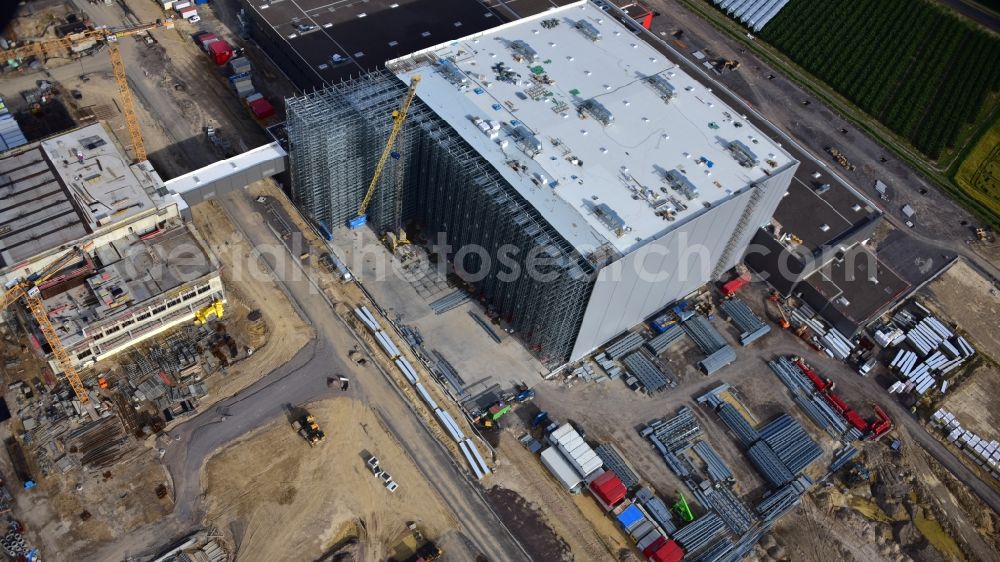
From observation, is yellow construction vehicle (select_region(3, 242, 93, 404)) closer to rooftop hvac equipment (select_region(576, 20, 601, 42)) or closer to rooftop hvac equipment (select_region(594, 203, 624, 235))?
rooftop hvac equipment (select_region(594, 203, 624, 235))

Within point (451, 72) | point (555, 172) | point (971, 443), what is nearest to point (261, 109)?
point (451, 72)

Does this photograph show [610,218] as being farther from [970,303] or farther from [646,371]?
[970,303]

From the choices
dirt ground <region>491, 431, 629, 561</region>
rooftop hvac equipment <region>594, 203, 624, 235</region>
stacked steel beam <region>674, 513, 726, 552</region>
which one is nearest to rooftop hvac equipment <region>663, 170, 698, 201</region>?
rooftop hvac equipment <region>594, 203, 624, 235</region>

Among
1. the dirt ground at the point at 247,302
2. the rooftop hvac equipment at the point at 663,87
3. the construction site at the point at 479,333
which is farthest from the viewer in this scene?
the rooftop hvac equipment at the point at 663,87

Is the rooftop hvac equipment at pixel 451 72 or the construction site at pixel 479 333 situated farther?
the rooftop hvac equipment at pixel 451 72

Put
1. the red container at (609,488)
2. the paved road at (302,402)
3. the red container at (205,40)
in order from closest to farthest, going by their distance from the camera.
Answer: the paved road at (302,402) → the red container at (609,488) → the red container at (205,40)

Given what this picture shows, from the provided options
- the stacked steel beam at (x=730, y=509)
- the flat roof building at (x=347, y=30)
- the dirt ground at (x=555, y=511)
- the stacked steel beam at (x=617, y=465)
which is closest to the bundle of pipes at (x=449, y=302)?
the dirt ground at (x=555, y=511)

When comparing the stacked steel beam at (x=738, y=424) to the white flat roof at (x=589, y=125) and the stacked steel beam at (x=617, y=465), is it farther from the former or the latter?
the white flat roof at (x=589, y=125)

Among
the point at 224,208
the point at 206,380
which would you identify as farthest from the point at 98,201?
the point at 206,380
